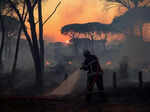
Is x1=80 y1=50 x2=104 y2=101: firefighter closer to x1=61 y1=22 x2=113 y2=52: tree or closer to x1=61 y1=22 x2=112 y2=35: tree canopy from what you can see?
x1=61 y1=22 x2=113 y2=52: tree

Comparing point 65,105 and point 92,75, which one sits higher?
point 92,75

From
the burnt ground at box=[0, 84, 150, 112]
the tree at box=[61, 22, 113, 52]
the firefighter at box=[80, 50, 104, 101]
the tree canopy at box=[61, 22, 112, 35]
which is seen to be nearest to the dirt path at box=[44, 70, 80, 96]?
the burnt ground at box=[0, 84, 150, 112]

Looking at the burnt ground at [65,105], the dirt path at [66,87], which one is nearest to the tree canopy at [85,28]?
the dirt path at [66,87]

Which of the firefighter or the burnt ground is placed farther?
the firefighter

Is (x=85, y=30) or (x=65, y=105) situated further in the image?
(x=85, y=30)

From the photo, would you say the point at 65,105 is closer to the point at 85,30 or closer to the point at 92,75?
the point at 92,75

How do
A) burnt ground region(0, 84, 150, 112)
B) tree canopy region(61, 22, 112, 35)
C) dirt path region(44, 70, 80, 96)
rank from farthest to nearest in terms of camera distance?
tree canopy region(61, 22, 112, 35), dirt path region(44, 70, 80, 96), burnt ground region(0, 84, 150, 112)

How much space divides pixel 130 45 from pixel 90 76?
108ft

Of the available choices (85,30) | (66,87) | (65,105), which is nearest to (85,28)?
(85,30)

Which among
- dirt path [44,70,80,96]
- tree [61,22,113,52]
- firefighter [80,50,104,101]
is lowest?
dirt path [44,70,80,96]

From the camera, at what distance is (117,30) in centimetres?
3991

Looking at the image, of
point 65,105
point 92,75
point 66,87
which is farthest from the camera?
point 66,87

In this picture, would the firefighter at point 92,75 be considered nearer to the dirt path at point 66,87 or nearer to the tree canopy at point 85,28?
the dirt path at point 66,87

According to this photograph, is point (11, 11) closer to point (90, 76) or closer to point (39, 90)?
point (39, 90)
